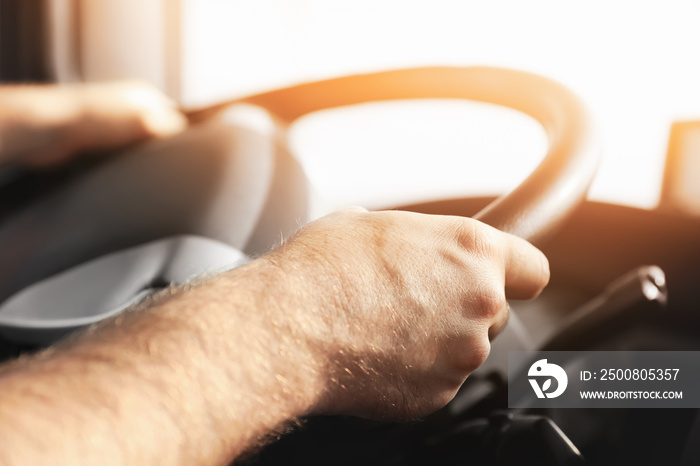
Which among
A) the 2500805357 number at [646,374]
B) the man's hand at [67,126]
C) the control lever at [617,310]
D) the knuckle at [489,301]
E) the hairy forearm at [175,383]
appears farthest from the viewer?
the man's hand at [67,126]

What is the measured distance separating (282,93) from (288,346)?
0.58 meters

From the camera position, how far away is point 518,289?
49cm

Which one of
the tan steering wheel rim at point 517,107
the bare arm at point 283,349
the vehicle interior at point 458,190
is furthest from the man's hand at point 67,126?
the bare arm at point 283,349

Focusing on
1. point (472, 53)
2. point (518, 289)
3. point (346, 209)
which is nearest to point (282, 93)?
point (472, 53)

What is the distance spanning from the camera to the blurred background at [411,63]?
79cm

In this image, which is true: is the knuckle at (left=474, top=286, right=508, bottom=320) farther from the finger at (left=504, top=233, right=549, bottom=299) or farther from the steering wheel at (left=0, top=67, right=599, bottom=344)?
the steering wheel at (left=0, top=67, right=599, bottom=344)

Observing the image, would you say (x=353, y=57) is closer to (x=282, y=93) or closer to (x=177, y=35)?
(x=282, y=93)

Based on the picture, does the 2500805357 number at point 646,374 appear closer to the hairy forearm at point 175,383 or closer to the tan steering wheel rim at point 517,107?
the tan steering wheel rim at point 517,107

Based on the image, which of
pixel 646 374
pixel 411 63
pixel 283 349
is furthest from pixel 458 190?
pixel 283 349

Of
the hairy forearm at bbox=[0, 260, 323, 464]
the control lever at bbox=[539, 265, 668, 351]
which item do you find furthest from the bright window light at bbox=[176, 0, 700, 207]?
the hairy forearm at bbox=[0, 260, 323, 464]

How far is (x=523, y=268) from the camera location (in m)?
0.48

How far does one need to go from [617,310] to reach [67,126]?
31.2 inches

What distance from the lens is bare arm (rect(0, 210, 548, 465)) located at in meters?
0.35

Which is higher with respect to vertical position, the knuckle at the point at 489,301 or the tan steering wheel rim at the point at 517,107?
the tan steering wheel rim at the point at 517,107
